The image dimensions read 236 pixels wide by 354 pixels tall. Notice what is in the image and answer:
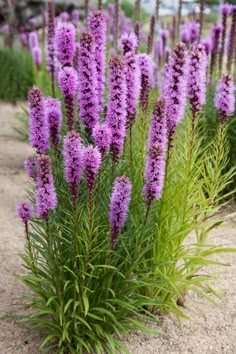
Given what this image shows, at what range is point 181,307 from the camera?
3.26m

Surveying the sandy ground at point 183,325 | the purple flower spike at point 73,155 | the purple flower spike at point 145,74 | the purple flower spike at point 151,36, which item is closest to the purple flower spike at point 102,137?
the purple flower spike at point 73,155

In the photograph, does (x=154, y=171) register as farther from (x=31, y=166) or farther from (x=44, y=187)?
(x=31, y=166)

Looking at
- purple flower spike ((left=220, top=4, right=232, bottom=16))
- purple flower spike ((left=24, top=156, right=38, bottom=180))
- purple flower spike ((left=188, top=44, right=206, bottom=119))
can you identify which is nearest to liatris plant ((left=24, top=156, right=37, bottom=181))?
purple flower spike ((left=24, top=156, right=38, bottom=180))

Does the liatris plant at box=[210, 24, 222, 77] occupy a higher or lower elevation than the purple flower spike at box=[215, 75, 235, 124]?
higher

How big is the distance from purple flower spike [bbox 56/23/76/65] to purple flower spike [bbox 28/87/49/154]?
214 millimetres

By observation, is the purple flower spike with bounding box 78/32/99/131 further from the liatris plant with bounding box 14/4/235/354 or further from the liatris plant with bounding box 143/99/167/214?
the liatris plant with bounding box 143/99/167/214

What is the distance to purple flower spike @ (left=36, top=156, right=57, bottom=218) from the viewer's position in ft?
7.27

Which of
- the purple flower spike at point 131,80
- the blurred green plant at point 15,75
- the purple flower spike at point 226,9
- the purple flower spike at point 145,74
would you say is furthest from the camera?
the blurred green plant at point 15,75

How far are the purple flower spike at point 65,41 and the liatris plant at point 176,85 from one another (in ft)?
1.52

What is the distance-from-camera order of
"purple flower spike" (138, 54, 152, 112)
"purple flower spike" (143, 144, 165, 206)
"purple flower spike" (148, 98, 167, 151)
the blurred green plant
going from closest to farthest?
"purple flower spike" (143, 144, 165, 206) < "purple flower spike" (148, 98, 167, 151) < "purple flower spike" (138, 54, 152, 112) < the blurred green plant

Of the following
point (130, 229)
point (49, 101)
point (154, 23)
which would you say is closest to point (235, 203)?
point (154, 23)

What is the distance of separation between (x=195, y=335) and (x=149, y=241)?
58 cm

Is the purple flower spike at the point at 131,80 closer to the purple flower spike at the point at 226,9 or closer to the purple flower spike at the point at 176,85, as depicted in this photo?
the purple flower spike at the point at 176,85

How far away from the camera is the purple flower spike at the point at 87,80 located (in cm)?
240
